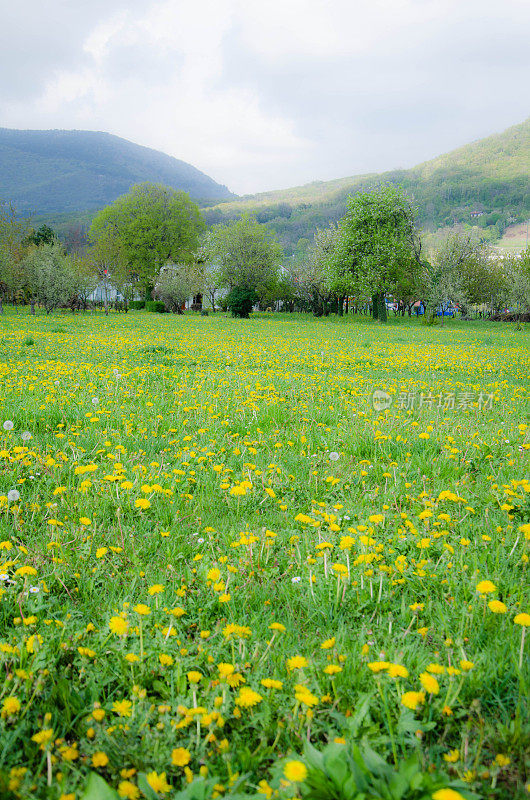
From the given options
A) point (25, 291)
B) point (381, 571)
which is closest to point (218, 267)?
point (25, 291)

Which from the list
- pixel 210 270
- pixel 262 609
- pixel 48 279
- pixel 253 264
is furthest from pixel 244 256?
pixel 262 609

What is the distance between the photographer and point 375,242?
36875 mm

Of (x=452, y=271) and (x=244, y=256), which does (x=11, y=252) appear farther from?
(x=452, y=271)

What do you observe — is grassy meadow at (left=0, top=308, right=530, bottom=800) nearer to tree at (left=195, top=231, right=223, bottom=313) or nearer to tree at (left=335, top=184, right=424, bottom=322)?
tree at (left=335, top=184, right=424, bottom=322)

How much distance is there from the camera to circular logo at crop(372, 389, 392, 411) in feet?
21.7

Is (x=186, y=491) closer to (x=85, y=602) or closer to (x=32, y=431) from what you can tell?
(x=85, y=602)

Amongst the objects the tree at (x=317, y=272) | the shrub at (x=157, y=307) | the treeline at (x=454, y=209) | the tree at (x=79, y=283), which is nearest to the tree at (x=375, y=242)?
the tree at (x=317, y=272)

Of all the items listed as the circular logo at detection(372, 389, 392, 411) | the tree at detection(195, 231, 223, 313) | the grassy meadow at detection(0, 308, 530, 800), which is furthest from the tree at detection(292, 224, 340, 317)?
the grassy meadow at detection(0, 308, 530, 800)

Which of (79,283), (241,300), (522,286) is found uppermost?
(522,286)

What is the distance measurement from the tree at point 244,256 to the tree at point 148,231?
1553 cm

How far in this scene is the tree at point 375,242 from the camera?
36.4 metres

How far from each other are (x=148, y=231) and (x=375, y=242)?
3556cm

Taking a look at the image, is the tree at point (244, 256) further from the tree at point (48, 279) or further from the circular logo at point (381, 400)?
the circular logo at point (381, 400)

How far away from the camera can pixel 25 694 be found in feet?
5.76
